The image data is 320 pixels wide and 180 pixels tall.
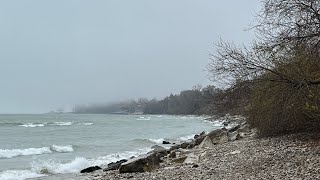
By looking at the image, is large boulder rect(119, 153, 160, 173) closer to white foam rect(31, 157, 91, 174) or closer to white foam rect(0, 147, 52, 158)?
white foam rect(31, 157, 91, 174)

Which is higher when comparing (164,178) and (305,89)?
(305,89)

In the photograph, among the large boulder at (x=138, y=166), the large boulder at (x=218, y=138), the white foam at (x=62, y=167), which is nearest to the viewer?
the large boulder at (x=138, y=166)

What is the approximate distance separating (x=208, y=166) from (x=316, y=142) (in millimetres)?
4135

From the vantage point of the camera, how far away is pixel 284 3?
1171 centimetres

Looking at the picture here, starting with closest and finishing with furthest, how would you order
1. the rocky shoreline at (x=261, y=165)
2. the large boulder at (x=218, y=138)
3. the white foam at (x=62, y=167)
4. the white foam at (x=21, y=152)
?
the rocky shoreline at (x=261, y=165), the white foam at (x=62, y=167), the large boulder at (x=218, y=138), the white foam at (x=21, y=152)

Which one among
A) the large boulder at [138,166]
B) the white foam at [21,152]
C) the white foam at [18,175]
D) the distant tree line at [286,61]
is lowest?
the white foam at [18,175]

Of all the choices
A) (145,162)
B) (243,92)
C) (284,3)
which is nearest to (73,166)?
(145,162)

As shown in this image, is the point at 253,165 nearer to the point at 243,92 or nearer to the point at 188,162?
the point at 243,92

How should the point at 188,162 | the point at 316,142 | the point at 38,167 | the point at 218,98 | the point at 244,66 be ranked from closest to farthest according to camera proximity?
the point at 244,66
the point at 218,98
the point at 316,142
the point at 188,162
the point at 38,167

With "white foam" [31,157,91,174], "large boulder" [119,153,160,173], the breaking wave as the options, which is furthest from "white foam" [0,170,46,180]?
the breaking wave

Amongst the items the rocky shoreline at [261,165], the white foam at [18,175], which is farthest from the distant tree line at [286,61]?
the white foam at [18,175]

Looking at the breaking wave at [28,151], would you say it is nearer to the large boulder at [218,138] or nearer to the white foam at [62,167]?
the white foam at [62,167]

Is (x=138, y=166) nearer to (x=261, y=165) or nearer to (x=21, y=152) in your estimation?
(x=261, y=165)

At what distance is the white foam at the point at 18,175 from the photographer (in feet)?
64.0
